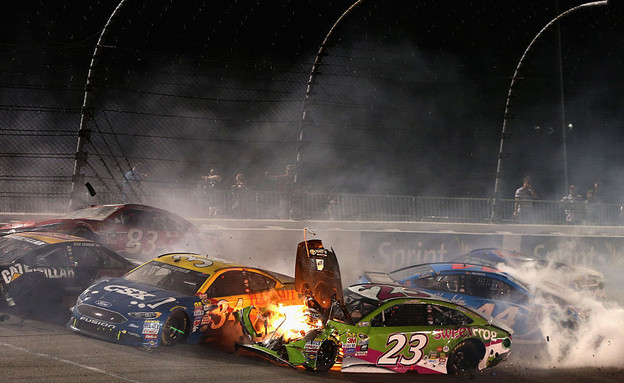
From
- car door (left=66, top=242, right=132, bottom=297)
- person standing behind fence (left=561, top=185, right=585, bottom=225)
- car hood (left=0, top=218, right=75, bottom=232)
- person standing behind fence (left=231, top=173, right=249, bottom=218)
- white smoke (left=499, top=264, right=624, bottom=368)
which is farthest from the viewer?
person standing behind fence (left=561, top=185, right=585, bottom=225)

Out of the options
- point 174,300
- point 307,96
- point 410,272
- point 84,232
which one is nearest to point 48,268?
point 174,300

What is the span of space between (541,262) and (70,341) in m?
9.56

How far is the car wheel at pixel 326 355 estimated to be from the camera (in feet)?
28.4

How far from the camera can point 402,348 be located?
920 centimetres

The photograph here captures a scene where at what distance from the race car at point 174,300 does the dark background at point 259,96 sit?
4764 millimetres

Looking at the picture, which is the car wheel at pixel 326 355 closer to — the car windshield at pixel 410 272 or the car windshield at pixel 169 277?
the car windshield at pixel 169 277

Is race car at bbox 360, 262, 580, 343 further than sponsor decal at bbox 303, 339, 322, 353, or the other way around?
race car at bbox 360, 262, 580, 343

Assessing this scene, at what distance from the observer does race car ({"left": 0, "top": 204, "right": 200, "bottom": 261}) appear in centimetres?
1340

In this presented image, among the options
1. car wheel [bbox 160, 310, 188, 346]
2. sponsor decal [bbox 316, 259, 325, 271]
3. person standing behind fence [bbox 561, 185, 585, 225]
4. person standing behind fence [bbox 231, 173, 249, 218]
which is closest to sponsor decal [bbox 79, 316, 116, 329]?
car wheel [bbox 160, 310, 188, 346]

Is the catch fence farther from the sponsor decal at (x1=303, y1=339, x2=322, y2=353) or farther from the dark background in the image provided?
the sponsor decal at (x1=303, y1=339, x2=322, y2=353)

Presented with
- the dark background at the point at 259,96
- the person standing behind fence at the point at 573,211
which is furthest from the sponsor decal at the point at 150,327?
the person standing behind fence at the point at 573,211

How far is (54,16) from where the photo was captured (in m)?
18.3

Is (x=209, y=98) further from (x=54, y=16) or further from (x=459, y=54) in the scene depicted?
(x=459, y=54)

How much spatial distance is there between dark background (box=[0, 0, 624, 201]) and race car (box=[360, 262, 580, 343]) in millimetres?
5100
